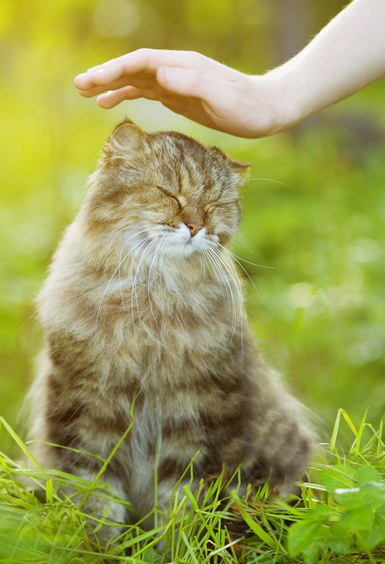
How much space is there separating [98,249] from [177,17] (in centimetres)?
860

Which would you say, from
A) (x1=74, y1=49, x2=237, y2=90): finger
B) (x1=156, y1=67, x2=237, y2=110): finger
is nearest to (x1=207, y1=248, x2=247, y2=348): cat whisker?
(x1=156, y1=67, x2=237, y2=110): finger

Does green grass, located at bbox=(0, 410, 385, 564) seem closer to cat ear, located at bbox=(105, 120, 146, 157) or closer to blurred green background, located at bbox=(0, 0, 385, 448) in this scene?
blurred green background, located at bbox=(0, 0, 385, 448)

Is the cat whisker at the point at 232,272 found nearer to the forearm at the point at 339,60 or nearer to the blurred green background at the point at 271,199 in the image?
the blurred green background at the point at 271,199

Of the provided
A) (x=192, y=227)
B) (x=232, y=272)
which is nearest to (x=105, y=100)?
(x=192, y=227)

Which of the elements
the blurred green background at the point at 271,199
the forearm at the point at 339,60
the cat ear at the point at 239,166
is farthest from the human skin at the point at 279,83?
the blurred green background at the point at 271,199

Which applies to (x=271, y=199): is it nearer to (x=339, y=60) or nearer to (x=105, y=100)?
(x=339, y=60)

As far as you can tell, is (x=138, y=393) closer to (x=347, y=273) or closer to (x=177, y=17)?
(x=347, y=273)

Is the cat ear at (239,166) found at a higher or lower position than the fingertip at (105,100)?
lower

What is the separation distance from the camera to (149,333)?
146cm

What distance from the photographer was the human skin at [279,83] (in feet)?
4.70

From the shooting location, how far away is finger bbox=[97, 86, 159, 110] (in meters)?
1.57

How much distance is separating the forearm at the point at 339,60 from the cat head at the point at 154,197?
1.28 feet

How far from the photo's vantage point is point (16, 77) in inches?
317

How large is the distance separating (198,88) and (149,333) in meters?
0.74
